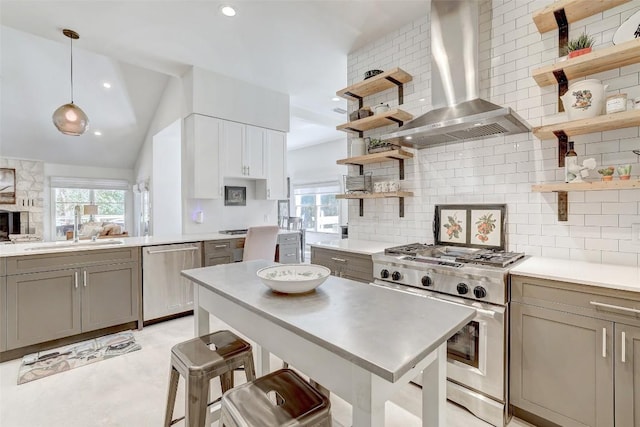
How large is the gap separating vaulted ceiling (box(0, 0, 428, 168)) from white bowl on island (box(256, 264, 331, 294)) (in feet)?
7.81

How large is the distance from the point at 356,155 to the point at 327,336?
2.48 meters

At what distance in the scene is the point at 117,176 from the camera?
8305mm

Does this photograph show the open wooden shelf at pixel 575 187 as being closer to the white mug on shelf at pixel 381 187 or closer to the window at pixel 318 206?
the white mug on shelf at pixel 381 187

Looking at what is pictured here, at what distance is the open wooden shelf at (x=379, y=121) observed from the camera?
2787mm

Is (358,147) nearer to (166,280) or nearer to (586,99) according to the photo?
(586,99)

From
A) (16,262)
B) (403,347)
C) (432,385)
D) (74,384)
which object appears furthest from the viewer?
(16,262)

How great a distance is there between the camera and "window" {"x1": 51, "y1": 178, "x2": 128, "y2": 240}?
775 centimetres

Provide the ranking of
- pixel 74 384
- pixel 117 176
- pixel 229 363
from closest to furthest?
1. pixel 229 363
2. pixel 74 384
3. pixel 117 176

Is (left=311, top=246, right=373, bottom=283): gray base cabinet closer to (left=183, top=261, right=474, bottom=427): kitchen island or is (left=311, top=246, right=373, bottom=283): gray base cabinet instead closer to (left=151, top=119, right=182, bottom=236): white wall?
(left=183, top=261, right=474, bottom=427): kitchen island

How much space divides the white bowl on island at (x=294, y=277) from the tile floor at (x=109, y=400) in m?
1.00

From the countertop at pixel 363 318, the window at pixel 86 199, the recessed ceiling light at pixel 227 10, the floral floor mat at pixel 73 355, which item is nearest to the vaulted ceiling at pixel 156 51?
the recessed ceiling light at pixel 227 10

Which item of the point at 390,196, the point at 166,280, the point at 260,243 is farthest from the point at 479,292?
the point at 166,280

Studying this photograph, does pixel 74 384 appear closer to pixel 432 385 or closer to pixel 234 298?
pixel 234 298

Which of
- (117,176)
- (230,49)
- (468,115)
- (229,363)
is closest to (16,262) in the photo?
(229,363)
